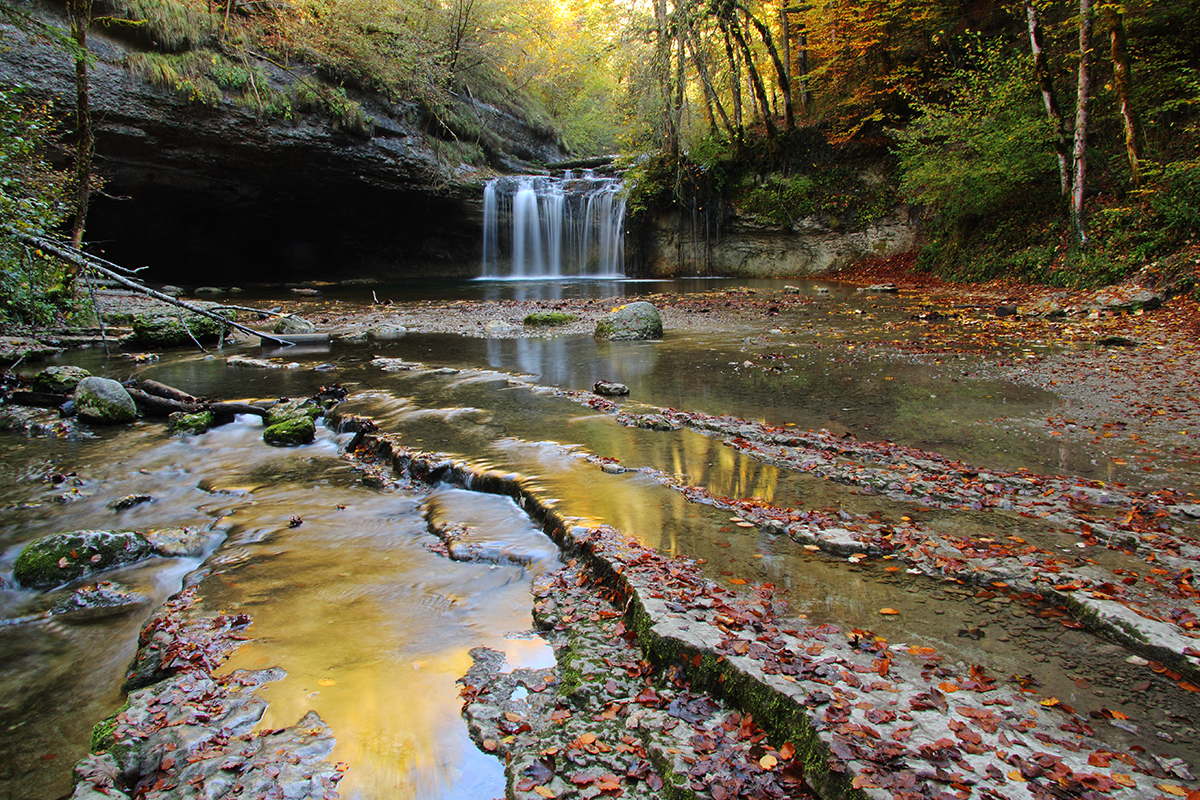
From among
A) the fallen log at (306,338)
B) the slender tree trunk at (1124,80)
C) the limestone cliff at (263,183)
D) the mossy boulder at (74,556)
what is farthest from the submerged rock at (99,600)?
the limestone cliff at (263,183)

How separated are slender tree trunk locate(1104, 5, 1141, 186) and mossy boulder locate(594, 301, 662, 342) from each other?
30.4ft

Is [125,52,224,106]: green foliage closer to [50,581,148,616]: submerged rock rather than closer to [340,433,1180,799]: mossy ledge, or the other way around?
[50,581,148,616]: submerged rock

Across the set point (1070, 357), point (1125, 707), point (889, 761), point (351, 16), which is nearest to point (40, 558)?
point (889, 761)

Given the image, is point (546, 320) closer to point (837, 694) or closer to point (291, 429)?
point (291, 429)

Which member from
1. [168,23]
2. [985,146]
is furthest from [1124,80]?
[168,23]

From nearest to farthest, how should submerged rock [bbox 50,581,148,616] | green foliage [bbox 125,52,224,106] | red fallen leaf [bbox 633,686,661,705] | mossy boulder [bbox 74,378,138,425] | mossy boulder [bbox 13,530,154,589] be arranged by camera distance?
red fallen leaf [bbox 633,686,661,705] < submerged rock [bbox 50,581,148,616] < mossy boulder [bbox 13,530,154,589] < mossy boulder [bbox 74,378,138,425] < green foliage [bbox 125,52,224,106]

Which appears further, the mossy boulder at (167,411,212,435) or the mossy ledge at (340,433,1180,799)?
the mossy boulder at (167,411,212,435)

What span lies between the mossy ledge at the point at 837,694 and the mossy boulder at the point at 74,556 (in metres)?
3.23

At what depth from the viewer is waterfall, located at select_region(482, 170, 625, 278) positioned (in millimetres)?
25953

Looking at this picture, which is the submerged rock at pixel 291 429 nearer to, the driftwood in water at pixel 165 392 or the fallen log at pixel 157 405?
the fallen log at pixel 157 405

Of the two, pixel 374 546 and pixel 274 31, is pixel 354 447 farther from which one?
pixel 274 31

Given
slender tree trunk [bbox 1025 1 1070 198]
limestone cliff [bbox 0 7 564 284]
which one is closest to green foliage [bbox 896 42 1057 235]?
slender tree trunk [bbox 1025 1 1070 198]

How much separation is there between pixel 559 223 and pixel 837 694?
84.8ft

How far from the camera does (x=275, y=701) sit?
2508 millimetres
